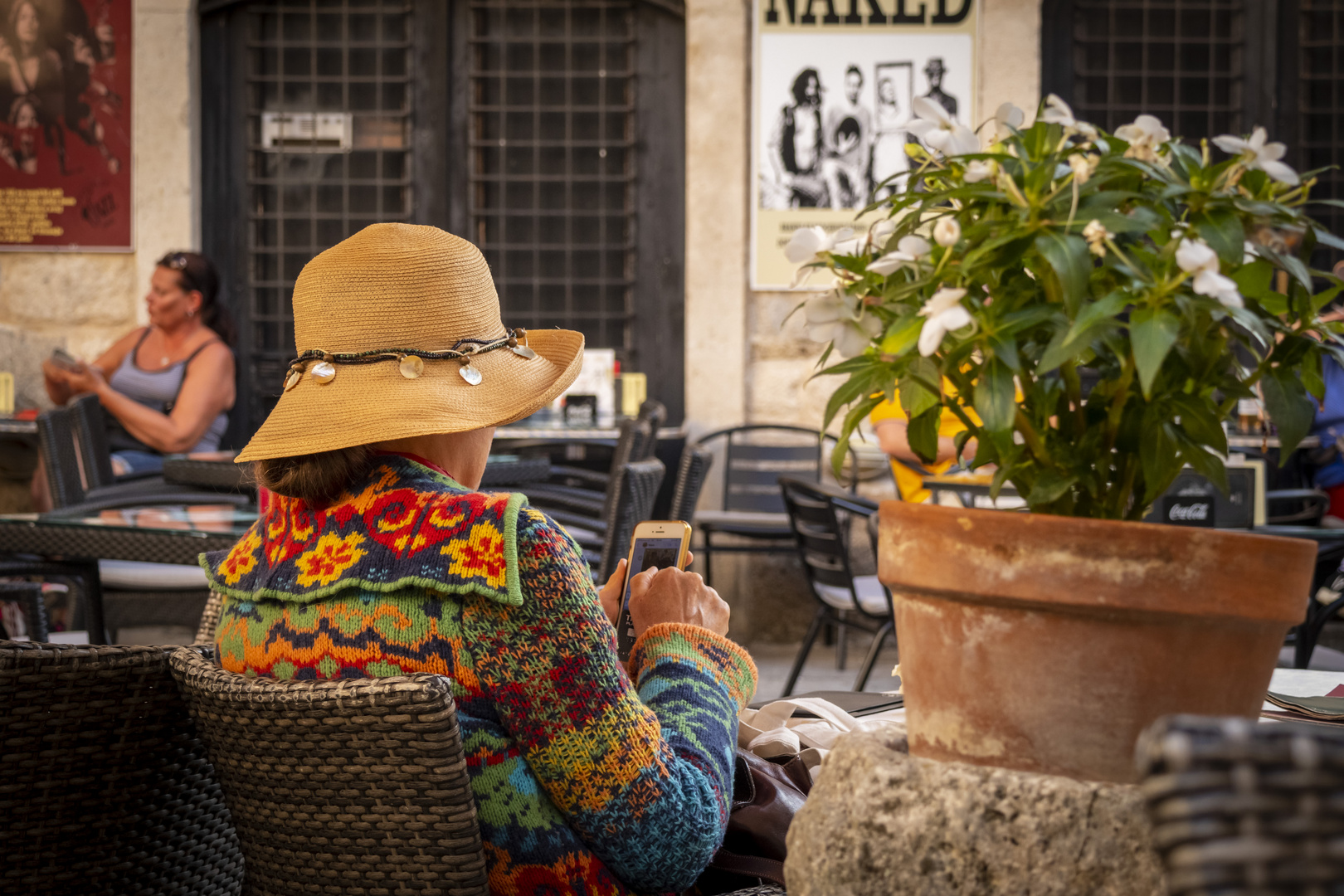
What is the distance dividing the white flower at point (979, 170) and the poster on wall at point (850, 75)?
4862 mm

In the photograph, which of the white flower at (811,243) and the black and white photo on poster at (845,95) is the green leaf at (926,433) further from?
the black and white photo on poster at (845,95)

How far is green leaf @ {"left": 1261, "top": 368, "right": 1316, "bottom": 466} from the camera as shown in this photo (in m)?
0.77

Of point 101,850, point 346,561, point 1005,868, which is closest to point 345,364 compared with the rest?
point 346,561

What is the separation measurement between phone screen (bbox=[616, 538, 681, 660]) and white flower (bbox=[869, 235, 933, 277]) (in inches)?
24.2

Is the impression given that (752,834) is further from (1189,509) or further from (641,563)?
(1189,509)

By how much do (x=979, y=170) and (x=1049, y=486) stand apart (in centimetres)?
21

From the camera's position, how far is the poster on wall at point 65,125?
5.72m

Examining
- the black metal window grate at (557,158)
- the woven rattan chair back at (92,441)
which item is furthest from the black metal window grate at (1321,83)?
the woven rattan chair back at (92,441)

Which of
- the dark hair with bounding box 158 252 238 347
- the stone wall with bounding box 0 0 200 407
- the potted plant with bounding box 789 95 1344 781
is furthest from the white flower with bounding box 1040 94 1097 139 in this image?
the stone wall with bounding box 0 0 200 407

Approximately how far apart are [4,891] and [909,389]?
0.93m

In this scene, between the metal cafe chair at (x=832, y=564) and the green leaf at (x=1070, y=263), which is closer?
the green leaf at (x=1070, y=263)

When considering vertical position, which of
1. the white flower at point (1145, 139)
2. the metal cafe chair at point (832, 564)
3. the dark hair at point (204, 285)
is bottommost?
the metal cafe chair at point (832, 564)

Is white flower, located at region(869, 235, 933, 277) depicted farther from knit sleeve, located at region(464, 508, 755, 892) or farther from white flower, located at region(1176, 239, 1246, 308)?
knit sleeve, located at region(464, 508, 755, 892)

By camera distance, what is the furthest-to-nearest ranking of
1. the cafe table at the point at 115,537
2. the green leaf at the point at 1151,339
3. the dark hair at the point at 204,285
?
the dark hair at the point at 204,285 → the cafe table at the point at 115,537 → the green leaf at the point at 1151,339
